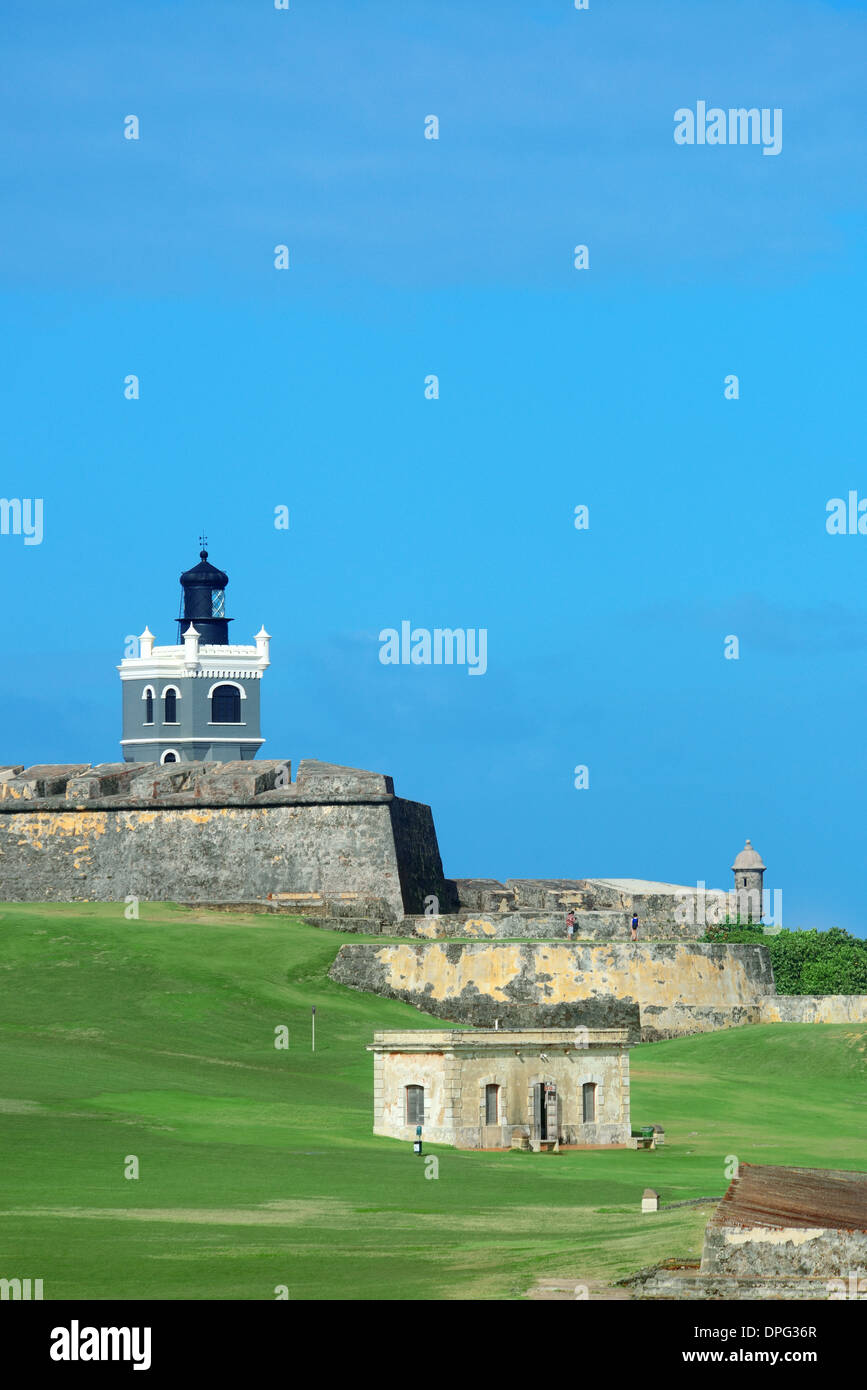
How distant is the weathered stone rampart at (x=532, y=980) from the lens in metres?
55.9

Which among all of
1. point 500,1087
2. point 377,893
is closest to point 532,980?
point 377,893

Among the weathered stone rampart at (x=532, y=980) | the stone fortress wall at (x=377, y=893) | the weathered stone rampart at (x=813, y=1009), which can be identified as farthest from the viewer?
the weathered stone rampart at (x=813, y=1009)

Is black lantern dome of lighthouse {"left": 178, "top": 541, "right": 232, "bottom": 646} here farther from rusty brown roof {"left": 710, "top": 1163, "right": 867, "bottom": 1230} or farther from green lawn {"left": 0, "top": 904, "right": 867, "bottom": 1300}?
rusty brown roof {"left": 710, "top": 1163, "right": 867, "bottom": 1230}

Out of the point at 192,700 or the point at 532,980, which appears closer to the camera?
the point at 532,980

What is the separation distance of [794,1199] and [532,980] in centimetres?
3054

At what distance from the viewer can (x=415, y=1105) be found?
40.4 m

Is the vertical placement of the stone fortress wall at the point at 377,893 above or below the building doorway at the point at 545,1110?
above

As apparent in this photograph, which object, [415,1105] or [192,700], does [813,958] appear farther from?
[415,1105]

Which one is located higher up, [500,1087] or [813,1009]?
[813,1009]

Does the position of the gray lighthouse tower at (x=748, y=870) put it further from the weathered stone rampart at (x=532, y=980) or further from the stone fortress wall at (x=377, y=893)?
the weathered stone rampart at (x=532, y=980)

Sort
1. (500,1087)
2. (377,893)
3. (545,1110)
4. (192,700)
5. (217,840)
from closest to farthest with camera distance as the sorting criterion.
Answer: (500,1087) < (545,1110) < (377,893) < (217,840) < (192,700)

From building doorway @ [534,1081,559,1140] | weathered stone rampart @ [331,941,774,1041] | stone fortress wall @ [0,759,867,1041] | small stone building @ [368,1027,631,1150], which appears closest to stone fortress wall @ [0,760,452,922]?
stone fortress wall @ [0,759,867,1041]

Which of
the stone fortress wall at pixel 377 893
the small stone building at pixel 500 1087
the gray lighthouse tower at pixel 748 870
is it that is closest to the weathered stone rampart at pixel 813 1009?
the stone fortress wall at pixel 377 893
